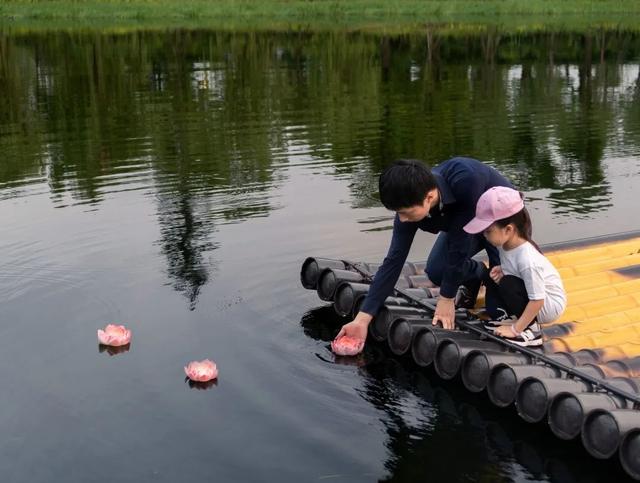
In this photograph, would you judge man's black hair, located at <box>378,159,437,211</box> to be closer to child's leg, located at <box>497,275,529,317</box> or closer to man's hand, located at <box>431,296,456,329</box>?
child's leg, located at <box>497,275,529,317</box>

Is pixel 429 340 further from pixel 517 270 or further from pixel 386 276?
pixel 517 270

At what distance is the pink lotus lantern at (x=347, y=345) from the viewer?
7.65 meters

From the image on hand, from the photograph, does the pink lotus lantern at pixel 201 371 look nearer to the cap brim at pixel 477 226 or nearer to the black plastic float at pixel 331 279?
the black plastic float at pixel 331 279

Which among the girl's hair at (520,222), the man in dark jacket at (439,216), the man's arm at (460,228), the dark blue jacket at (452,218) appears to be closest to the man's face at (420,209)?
the man in dark jacket at (439,216)

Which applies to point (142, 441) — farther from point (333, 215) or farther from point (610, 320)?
point (333, 215)

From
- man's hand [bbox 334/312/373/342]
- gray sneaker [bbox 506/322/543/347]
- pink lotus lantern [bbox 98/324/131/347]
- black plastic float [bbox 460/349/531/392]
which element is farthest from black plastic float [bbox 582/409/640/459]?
pink lotus lantern [bbox 98/324/131/347]

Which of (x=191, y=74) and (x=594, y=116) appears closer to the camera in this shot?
(x=594, y=116)

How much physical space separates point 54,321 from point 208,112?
44.1 ft

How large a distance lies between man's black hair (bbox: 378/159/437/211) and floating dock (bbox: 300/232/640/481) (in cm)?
130

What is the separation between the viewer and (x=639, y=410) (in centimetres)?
587

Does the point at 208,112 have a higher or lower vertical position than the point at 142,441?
higher

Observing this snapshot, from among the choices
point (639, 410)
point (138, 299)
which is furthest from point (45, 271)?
point (639, 410)

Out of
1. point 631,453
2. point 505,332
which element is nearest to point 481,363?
point 505,332

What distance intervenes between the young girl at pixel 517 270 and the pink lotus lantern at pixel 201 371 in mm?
2172
